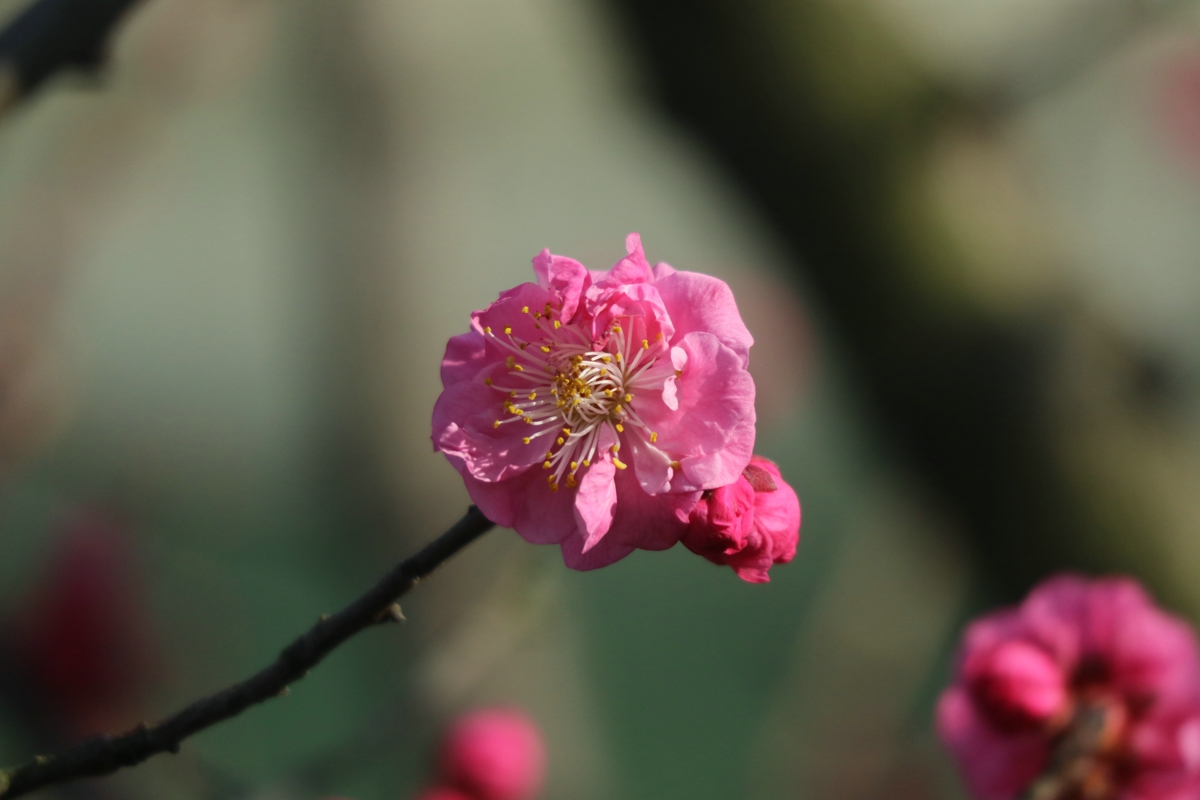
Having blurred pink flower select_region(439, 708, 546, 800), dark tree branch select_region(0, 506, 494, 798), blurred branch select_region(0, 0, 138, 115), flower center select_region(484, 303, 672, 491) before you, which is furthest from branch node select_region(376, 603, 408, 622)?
blurred pink flower select_region(439, 708, 546, 800)

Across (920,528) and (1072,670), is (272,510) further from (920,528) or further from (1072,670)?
(1072,670)

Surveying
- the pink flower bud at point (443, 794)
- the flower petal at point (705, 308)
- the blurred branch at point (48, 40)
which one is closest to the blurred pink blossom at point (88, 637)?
the pink flower bud at point (443, 794)

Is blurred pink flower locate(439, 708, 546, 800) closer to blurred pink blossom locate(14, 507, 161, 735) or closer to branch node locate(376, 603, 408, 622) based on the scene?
blurred pink blossom locate(14, 507, 161, 735)

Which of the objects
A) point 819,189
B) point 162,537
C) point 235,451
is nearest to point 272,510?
point 235,451

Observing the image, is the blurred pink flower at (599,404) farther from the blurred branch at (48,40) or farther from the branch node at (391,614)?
the blurred branch at (48,40)

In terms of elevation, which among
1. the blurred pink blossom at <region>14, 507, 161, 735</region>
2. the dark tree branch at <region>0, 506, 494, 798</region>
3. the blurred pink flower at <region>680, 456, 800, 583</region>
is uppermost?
the dark tree branch at <region>0, 506, 494, 798</region>

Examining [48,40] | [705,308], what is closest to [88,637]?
[48,40]

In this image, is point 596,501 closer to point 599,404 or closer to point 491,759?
point 599,404
